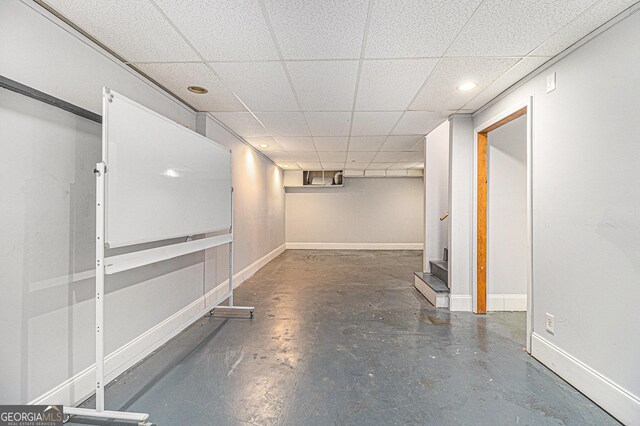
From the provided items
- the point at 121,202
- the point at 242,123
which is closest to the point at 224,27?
the point at 121,202

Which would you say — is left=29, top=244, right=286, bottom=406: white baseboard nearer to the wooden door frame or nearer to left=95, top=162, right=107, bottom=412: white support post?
left=95, top=162, right=107, bottom=412: white support post

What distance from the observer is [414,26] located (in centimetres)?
178

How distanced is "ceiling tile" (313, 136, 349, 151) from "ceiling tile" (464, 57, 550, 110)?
1993 mm

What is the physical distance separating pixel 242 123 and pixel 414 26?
265 centimetres

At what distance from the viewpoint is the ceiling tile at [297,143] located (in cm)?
472

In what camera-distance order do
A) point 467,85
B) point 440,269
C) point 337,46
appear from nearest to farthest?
point 337,46
point 467,85
point 440,269

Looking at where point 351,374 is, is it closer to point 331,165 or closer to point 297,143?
point 297,143

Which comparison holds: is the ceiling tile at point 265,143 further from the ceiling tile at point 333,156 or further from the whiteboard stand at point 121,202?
the whiteboard stand at point 121,202

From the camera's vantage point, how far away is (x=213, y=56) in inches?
84.9

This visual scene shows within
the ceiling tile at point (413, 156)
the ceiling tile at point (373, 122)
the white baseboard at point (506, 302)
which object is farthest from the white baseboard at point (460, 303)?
the ceiling tile at point (413, 156)

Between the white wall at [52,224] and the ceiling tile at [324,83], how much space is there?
4.62 feet

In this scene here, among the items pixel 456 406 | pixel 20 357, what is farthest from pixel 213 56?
pixel 456 406

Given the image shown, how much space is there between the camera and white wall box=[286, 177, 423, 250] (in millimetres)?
9117

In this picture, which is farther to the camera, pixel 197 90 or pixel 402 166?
pixel 402 166
